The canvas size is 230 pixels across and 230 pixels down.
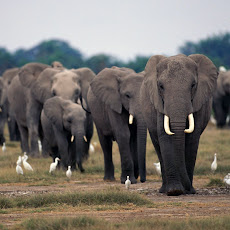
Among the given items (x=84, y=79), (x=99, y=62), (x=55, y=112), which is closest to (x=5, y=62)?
(x=99, y=62)

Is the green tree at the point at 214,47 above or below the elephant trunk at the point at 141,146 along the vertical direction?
above

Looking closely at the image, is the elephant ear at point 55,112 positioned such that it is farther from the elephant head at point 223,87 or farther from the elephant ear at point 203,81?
the elephant head at point 223,87

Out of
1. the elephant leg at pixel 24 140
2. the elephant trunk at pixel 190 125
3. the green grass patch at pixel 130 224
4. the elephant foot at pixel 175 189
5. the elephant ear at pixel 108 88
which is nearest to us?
the green grass patch at pixel 130 224

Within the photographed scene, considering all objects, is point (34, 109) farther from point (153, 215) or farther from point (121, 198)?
point (153, 215)

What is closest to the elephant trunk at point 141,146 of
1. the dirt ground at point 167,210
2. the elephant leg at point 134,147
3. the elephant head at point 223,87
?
the elephant leg at point 134,147

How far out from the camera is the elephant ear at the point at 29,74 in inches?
853

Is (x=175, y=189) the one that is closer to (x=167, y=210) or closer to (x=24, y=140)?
(x=167, y=210)

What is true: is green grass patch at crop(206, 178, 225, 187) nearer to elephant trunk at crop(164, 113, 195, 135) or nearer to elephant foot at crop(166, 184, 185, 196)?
elephant foot at crop(166, 184, 185, 196)

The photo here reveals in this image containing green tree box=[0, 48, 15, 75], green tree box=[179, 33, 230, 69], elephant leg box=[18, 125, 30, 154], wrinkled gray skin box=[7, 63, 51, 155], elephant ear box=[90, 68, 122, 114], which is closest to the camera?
elephant ear box=[90, 68, 122, 114]

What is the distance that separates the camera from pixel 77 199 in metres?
11.1

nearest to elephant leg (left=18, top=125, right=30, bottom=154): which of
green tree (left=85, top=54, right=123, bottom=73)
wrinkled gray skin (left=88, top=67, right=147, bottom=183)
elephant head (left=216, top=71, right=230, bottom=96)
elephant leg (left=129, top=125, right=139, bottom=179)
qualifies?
wrinkled gray skin (left=88, top=67, right=147, bottom=183)

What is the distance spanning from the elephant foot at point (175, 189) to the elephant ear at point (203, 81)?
44.9 inches

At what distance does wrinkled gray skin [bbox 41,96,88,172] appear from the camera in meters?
17.0

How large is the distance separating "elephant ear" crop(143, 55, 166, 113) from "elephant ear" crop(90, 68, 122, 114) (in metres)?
2.51
